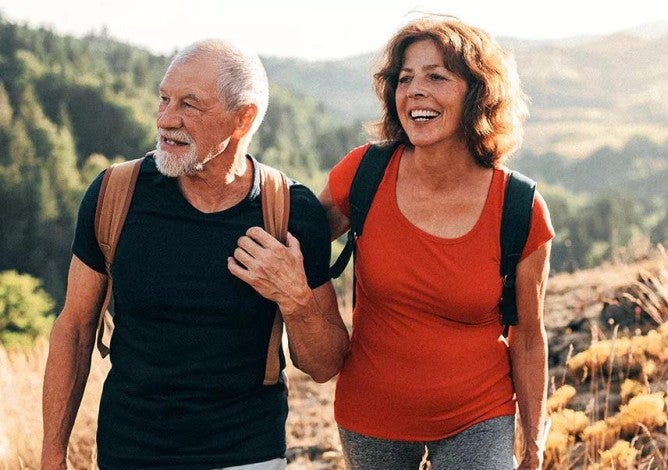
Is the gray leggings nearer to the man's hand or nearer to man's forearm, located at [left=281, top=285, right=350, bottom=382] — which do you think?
man's forearm, located at [left=281, top=285, right=350, bottom=382]

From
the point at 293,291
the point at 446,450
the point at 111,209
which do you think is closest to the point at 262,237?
the point at 293,291

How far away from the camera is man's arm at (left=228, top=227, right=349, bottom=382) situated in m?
2.62

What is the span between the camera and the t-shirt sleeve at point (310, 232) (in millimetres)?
2789

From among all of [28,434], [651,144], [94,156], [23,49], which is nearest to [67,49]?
[23,49]

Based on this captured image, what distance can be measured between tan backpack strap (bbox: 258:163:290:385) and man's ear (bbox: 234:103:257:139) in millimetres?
146

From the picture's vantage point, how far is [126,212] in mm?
2678

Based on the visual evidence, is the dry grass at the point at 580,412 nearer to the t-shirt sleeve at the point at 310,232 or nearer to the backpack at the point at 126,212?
the backpack at the point at 126,212

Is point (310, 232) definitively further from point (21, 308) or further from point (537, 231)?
point (21, 308)

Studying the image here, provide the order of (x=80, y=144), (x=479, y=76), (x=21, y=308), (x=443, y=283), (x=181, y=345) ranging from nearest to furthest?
(x=181, y=345) < (x=443, y=283) < (x=479, y=76) < (x=21, y=308) < (x=80, y=144)

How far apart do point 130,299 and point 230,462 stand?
544mm

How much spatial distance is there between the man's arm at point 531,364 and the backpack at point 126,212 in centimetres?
84

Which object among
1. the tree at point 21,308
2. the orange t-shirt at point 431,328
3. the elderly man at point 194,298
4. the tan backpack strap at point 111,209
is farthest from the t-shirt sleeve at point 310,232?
the tree at point 21,308

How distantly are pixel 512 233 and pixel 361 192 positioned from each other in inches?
20.5

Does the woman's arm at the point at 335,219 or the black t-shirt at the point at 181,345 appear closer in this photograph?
the black t-shirt at the point at 181,345
